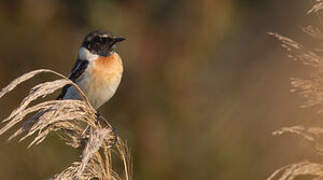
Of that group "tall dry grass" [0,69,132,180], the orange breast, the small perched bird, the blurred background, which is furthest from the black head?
"tall dry grass" [0,69,132,180]

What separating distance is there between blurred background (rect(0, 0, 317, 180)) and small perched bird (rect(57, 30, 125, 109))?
1499mm

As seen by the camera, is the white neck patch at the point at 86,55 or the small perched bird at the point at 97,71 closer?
the small perched bird at the point at 97,71

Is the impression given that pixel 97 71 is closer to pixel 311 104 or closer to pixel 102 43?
pixel 102 43

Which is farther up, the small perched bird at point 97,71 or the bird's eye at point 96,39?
the bird's eye at point 96,39

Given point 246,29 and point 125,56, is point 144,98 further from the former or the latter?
point 246,29

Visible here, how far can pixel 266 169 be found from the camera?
6855 mm

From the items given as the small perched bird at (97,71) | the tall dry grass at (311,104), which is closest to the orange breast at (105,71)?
the small perched bird at (97,71)

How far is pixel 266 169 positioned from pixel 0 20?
17.4 feet

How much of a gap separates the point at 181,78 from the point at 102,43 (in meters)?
2.48

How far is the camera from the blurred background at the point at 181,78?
7.18 meters

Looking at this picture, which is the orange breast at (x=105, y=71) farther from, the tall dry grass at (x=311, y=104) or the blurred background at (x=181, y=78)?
the tall dry grass at (x=311, y=104)

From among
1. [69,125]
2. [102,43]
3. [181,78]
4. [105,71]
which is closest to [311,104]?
[69,125]

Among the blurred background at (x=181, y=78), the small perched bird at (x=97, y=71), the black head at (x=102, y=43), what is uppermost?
the black head at (x=102, y=43)

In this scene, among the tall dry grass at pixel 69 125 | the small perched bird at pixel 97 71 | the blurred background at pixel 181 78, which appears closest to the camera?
the tall dry grass at pixel 69 125
